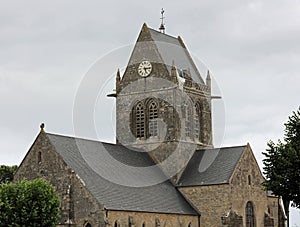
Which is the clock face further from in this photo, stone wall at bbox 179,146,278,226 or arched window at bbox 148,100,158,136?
stone wall at bbox 179,146,278,226

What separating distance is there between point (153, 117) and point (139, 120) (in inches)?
59.2

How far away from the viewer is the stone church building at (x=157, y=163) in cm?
5578

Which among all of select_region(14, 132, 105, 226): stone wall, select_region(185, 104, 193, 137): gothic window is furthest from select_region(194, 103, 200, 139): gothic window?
select_region(14, 132, 105, 226): stone wall

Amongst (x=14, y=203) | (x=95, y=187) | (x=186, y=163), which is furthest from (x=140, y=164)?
(x=14, y=203)

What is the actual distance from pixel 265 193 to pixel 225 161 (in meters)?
5.37

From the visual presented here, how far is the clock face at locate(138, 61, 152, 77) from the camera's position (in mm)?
71812

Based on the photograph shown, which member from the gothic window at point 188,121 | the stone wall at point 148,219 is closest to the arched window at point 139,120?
the gothic window at point 188,121

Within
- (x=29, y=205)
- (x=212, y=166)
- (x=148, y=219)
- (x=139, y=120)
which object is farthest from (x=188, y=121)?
(x=29, y=205)

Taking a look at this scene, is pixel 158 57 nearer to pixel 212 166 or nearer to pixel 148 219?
pixel 212 166

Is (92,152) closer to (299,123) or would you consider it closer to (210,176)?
(210,176)

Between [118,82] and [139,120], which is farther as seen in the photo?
[118,82]

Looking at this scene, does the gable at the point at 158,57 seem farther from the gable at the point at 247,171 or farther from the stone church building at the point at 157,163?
the gable at the point at 247,171

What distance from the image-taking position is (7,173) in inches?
3155

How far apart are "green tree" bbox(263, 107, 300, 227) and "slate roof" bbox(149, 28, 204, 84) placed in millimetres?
22055
